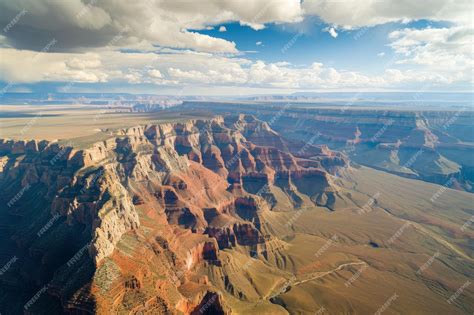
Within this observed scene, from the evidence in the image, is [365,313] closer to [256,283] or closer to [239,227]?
[256,283]

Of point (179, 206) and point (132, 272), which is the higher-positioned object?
point (132, 272)

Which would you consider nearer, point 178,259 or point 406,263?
point 178,259

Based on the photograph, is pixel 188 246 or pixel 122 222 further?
pixel 188 246

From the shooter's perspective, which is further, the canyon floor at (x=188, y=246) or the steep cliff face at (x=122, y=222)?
the canyon floor at (x=188, y=246)

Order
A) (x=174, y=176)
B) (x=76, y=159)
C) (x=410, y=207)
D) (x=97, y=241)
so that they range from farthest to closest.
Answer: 1. (x=410, y=207)
2. (x=174, y=176)
3. (x=76, y=159)
4. (x=97, y=241)

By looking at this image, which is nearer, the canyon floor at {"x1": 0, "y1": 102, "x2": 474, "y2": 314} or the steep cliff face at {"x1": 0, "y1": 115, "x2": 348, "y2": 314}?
the steep cliff face at {"x1": 0, "y1": 115, "x2": 348, "y2": 314}

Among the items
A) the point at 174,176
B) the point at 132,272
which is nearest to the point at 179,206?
the point at 174,176

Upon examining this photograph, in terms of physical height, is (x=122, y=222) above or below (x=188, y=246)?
above

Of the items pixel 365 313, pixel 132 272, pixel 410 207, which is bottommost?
pixel 410 207
